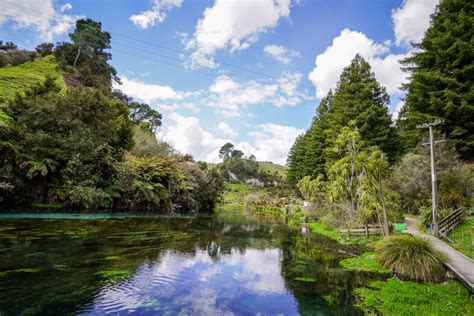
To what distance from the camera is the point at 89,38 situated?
2069 inches

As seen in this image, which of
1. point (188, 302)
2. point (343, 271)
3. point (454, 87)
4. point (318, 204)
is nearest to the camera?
point (188, 302)

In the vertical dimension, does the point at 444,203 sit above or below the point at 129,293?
above

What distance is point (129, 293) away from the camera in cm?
621

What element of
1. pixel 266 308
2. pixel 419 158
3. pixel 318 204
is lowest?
pixel 266 308

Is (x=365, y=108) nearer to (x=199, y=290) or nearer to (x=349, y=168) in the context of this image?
(x=349, y=168)

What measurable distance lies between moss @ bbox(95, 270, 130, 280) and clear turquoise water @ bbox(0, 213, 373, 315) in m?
0.03

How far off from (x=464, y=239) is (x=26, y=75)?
48561mm

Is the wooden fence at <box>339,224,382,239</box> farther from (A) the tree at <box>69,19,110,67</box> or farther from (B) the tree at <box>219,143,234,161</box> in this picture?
(B) the tree at <box>219,143,234,161</box>

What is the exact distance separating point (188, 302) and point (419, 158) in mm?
21562

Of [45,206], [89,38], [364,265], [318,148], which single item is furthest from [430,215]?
[89,38]

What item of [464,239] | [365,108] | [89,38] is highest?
[89,38]

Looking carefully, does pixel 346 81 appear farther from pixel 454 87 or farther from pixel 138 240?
pixel 138 240

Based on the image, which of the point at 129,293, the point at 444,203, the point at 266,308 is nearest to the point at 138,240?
the point at 129,293

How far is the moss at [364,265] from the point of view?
953 cm
